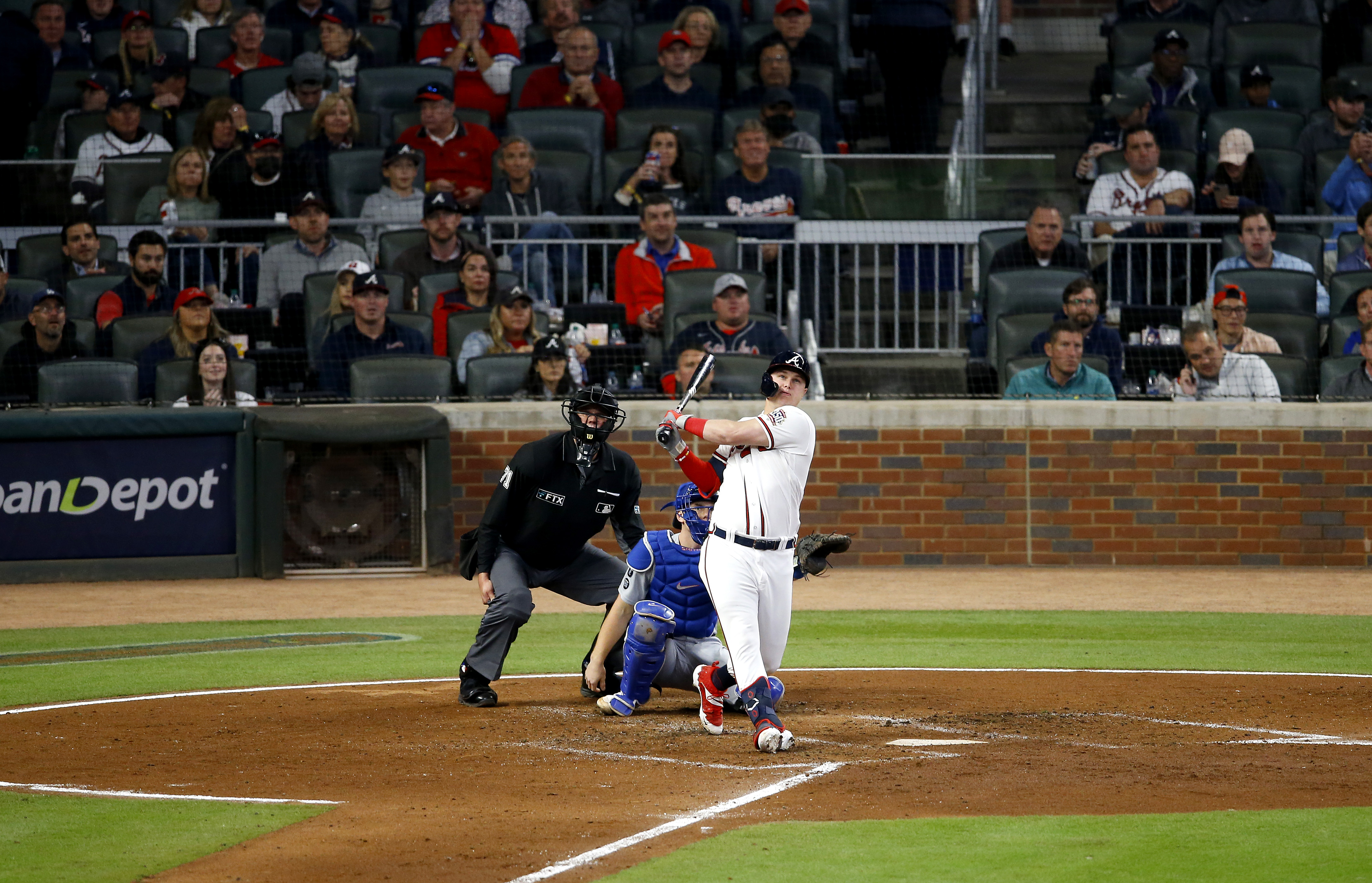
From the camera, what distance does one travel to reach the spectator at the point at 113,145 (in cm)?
1638

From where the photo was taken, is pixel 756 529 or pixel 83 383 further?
pixel 83 383

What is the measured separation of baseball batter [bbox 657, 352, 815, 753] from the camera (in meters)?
7.32

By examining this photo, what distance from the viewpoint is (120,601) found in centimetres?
1286

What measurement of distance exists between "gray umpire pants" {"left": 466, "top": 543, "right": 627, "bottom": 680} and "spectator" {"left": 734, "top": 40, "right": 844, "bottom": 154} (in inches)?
350

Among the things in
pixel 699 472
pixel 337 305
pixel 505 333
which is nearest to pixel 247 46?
pixel 337 305

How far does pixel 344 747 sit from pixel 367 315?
6.96 metres

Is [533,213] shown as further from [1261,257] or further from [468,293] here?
[1261,257]

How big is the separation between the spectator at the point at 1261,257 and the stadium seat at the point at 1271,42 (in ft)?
Answer: 12.6

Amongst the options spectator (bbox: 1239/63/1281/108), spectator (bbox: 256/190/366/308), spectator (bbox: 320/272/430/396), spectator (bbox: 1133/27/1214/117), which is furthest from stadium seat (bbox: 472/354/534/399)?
spectator (bbox: 1239/63/1281/108)

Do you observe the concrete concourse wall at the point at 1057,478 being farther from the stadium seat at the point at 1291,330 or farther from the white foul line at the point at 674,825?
the white foul line at the point at 674,825

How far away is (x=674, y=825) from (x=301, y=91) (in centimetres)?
1270

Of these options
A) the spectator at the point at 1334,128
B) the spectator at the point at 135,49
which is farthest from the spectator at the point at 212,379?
the spectator at the point at 1334,128

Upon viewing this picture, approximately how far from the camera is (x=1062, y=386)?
46.1 ft

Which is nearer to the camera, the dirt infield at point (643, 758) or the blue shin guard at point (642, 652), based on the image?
the dirt infield at point (643, 758)
